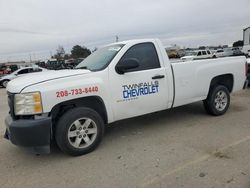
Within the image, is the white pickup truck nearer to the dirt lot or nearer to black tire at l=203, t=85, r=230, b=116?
black tire at l=203, t=85, r=230, b=116

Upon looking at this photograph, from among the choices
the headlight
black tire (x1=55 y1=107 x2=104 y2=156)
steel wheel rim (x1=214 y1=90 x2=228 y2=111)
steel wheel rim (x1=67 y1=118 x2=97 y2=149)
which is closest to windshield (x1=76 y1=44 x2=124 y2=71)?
black tire (x1=55 y1=107 x2=104 y2=156)

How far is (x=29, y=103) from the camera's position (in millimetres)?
3475

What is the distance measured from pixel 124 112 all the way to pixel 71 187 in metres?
1.66

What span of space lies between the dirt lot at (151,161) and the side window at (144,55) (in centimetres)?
135

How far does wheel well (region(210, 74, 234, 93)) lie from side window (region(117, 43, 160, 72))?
176 centimetres

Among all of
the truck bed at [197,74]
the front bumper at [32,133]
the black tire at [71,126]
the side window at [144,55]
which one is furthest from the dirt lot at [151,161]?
the side window at [144,55]

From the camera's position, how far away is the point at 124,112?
433 centimetres

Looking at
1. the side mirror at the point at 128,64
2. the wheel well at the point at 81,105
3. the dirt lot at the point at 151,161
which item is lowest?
the dirt lot at the point at 151,161

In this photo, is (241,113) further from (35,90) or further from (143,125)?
(35,90)

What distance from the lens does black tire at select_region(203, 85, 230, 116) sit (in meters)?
5.59

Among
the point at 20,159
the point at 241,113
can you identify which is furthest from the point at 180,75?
the point at 20,159

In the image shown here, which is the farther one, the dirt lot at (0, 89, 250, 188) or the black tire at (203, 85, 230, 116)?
the black tire at (203, 85, 230, 116)

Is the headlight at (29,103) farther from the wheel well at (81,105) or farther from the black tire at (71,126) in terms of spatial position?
the black tire at (71,126)

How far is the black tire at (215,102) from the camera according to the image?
5588 mm
